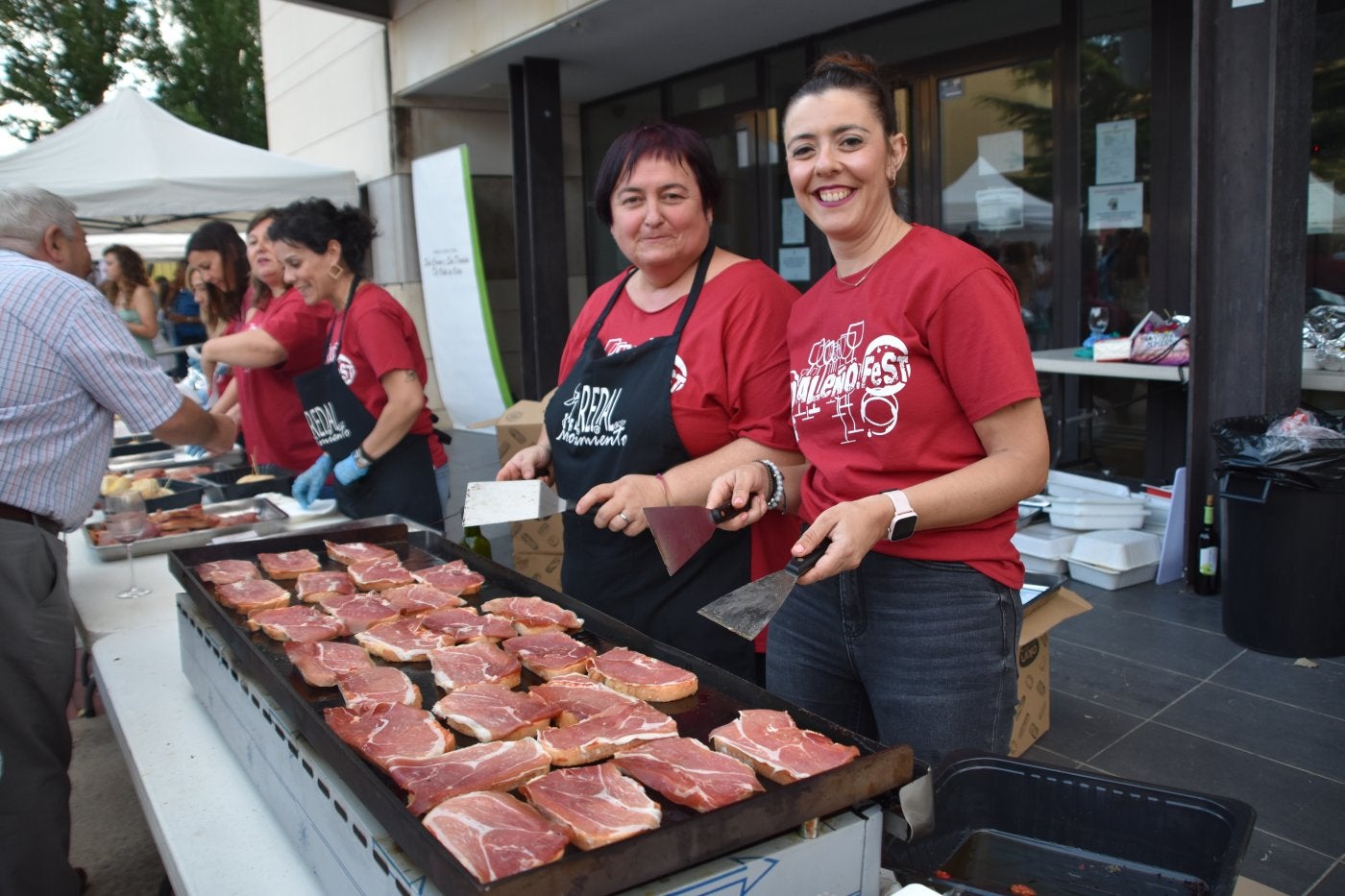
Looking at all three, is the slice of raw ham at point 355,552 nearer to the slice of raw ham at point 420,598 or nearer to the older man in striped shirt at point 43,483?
the slice of raw ham at point 420,598

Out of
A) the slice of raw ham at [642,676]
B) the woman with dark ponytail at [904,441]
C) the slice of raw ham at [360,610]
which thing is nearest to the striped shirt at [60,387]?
the slice of raw ham at [360,610]

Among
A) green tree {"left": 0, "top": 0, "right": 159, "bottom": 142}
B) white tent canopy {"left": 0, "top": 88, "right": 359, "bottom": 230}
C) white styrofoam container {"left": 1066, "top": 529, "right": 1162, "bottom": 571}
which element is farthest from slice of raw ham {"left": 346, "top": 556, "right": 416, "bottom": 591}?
green tree {"left": 0, "top": 0, "right": 159, "bottom": 142}

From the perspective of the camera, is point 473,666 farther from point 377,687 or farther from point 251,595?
point 251,595

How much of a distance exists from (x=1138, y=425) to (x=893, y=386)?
4.77 metres

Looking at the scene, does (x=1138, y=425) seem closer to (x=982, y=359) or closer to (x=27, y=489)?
(x=982, y=359)

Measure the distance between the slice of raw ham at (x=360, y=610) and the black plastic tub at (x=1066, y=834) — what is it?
4.19 ft

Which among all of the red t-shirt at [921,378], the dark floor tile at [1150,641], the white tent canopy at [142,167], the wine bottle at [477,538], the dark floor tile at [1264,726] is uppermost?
the white tent canopy at [142,167]

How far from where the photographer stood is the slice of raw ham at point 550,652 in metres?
1.91

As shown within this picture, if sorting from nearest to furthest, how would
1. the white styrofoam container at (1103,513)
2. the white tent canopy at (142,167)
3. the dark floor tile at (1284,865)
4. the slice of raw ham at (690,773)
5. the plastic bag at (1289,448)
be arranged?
the slice of raw ham at (690,773) → the dark floor tile at (1284,865) → the plastic bag at (1289,448) → the white styrofoam container at (1103,513) → the white tent canopy at (142,167)

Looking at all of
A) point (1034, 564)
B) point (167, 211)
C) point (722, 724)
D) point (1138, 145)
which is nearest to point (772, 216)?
point (1138, 145)

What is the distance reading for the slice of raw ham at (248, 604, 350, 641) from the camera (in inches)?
83.3

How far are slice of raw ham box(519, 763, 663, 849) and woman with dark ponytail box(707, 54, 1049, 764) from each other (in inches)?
20.7

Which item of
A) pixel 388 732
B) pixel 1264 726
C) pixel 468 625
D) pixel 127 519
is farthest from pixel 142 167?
pixel 1264 726

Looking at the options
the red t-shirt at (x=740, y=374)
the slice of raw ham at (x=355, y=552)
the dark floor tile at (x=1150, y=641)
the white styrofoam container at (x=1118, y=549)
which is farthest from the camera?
the white styrofoam container at (x=1118, y=549)
